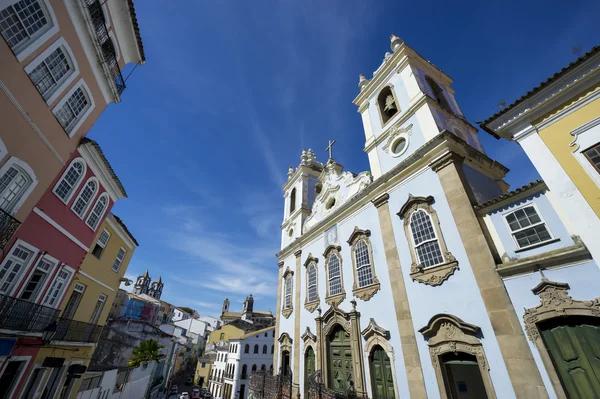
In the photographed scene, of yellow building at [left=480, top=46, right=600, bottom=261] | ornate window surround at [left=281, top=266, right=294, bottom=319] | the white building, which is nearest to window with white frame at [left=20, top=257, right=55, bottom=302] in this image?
ornate window surround at [left=281, top=266, right=294, bottom=319]

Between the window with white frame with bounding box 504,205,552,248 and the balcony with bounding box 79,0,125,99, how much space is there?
14.7m

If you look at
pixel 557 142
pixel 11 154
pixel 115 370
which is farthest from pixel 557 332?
pixel 115 370

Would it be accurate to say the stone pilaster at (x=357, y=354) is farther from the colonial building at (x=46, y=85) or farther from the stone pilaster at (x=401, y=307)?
the colonial building at (x=46, y=85)

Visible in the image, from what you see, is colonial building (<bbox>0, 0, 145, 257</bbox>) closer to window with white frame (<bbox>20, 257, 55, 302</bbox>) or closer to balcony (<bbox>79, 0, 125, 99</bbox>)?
balcony (<bbox>79, 0, 125, 99</bbox>)

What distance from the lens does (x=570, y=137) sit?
20.7 feet

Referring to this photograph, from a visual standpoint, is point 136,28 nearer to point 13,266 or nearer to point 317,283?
point 13,266

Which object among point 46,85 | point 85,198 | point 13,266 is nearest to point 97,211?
point 85,198

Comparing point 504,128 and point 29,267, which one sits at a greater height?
point 504,128

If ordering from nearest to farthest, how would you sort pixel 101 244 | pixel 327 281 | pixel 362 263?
pixel 362 263 → pixel 101 244 → pixel 327 281

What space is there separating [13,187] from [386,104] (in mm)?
15623

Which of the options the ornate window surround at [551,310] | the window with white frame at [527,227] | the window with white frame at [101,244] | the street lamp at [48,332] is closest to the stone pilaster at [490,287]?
the ornate window surround at [551,310]

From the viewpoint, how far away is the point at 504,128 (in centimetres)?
760

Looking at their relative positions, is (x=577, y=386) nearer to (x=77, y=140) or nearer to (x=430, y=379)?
(x=430, y=379)

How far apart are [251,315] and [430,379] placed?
73343 millimetres
